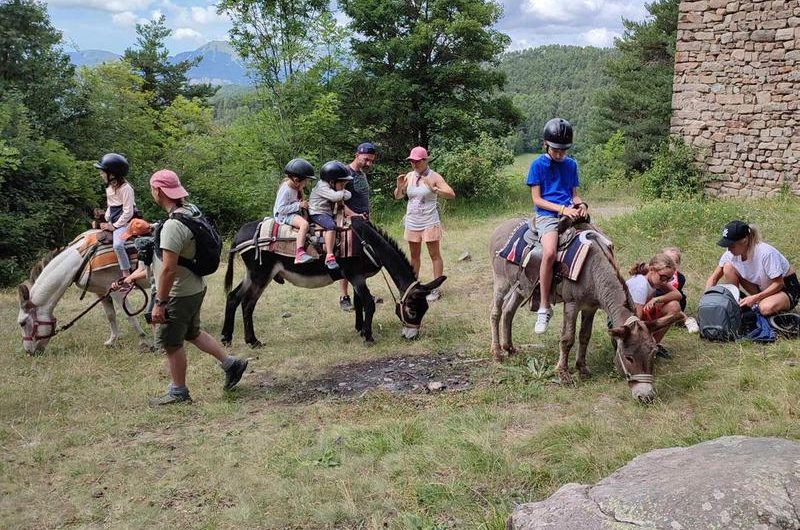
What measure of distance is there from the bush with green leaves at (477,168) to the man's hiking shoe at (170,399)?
13.1m

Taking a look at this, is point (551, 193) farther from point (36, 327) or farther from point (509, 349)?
point (36, 327)

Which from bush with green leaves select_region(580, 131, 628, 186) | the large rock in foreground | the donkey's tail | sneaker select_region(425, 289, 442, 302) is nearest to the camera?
the large rock in foreground

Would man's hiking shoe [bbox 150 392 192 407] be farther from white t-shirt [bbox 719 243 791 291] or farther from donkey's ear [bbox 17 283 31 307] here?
white t-shirt [bbox 719 243 791 291]

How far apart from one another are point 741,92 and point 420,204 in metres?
6.74

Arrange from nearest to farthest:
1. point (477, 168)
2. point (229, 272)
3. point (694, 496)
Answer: point (694, 496) → point (229, 272) → point (477, 168)

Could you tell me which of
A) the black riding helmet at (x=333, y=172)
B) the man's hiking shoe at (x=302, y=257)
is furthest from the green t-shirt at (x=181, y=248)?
the black riding helmet at (x=333, y=172)

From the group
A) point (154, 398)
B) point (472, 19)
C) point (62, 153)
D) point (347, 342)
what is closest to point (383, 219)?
point (472, 19)

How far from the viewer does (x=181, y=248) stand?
463cm

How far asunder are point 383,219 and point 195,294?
1291 cm

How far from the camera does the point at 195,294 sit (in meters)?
4.94

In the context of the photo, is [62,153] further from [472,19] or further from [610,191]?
[610,191]

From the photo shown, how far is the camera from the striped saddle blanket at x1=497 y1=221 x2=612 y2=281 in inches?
192

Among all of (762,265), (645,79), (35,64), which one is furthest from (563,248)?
(645,79)

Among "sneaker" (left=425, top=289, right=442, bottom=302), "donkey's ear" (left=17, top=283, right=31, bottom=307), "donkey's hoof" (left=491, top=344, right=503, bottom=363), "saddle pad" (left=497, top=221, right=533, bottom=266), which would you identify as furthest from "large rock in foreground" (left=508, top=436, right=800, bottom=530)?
"donkey's ear" (left=17, top=283, right=31, bottom=307)
